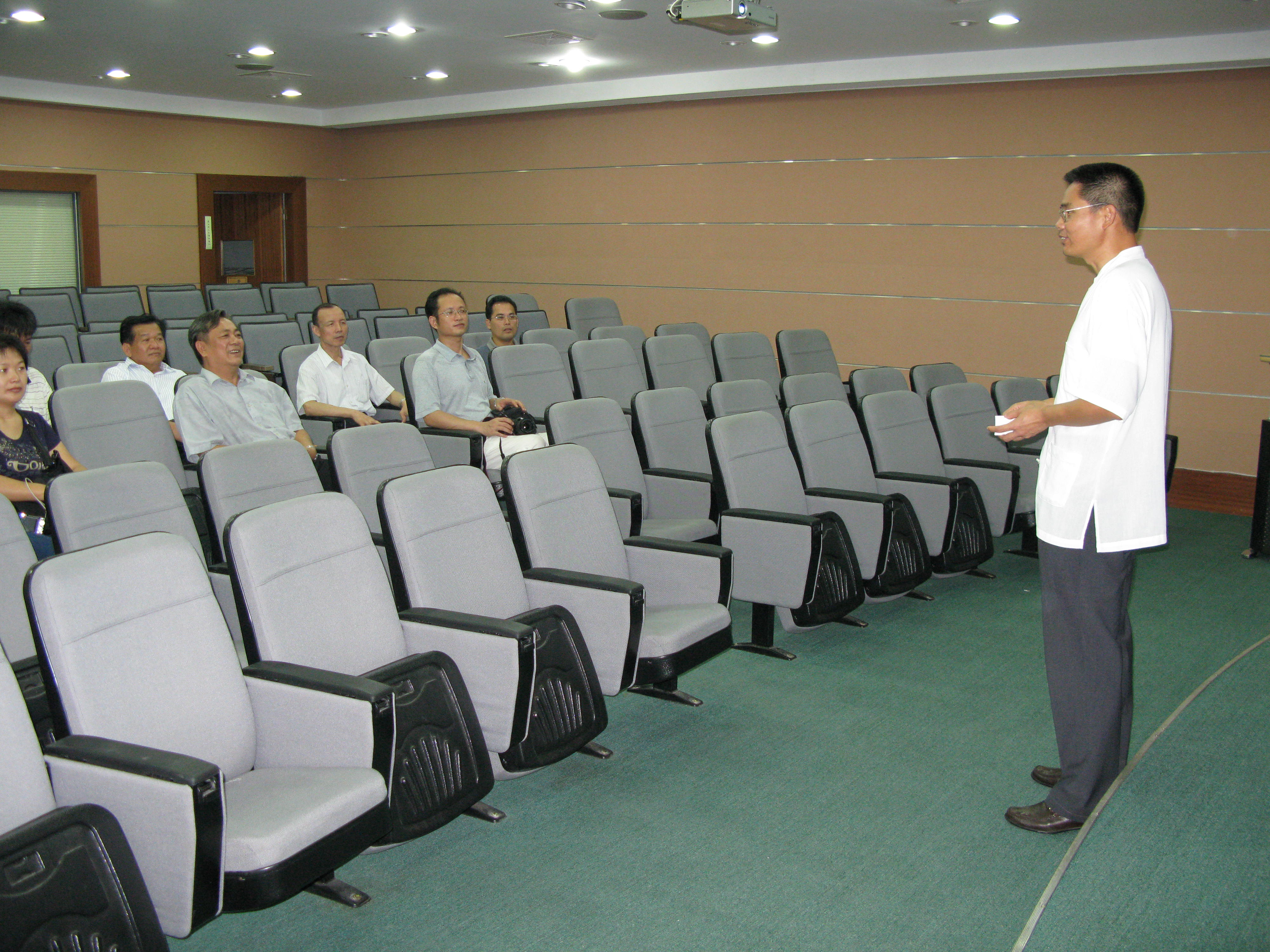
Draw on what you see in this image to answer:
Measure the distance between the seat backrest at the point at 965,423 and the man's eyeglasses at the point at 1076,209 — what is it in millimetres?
2609

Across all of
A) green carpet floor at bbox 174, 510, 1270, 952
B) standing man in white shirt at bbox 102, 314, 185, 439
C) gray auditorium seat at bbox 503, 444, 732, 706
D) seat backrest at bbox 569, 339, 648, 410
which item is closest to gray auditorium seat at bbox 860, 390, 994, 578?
green carpet floor at bbox 174, 510, 1270, 952

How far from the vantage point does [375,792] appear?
225cm

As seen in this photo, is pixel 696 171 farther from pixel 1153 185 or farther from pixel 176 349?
pixel 176 349

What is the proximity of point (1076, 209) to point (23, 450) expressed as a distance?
350cm

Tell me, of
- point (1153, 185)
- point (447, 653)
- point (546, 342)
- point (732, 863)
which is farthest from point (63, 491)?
point (1153, 185)

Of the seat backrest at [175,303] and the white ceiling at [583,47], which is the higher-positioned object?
the white ceiling at [583,47]

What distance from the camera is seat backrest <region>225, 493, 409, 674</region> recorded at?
251cm

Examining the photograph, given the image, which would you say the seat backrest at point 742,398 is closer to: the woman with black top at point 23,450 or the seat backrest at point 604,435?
the seat backrest at point 604,435

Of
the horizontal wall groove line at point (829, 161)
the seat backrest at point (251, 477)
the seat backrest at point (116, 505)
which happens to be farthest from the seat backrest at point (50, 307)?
the seat backrest at point (116, 505)

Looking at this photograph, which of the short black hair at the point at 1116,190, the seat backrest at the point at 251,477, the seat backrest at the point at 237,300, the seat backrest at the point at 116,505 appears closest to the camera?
the short black hair at the point at 1116,190

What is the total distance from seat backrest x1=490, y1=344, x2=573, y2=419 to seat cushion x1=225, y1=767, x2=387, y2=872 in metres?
3.54

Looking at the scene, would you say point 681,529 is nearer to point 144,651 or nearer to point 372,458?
point 372,458

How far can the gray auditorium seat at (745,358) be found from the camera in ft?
22.7

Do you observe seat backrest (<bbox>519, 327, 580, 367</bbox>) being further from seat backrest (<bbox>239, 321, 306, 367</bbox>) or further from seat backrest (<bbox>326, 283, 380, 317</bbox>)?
seat backrest (<bbox>326, 283, 380, 317</bbox>)
